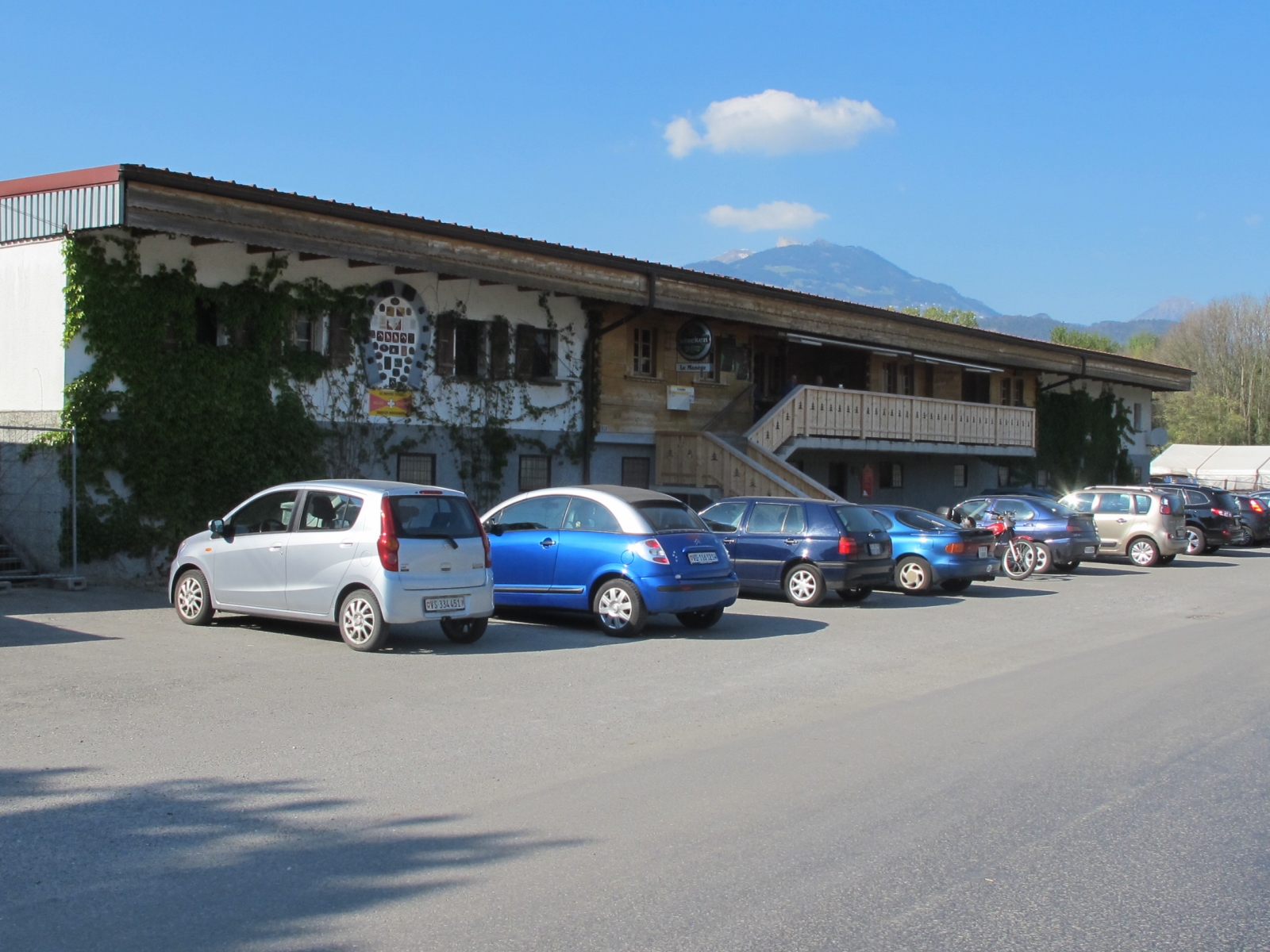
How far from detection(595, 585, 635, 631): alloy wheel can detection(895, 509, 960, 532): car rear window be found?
7.62 meters

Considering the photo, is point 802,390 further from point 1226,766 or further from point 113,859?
point 113,859

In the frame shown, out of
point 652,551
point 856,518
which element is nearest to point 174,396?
point 652,551

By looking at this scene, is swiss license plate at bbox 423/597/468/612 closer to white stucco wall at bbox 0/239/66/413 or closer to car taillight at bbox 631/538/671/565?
car taillight at bbox 631/538/671/565

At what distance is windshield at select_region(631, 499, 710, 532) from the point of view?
14.4m

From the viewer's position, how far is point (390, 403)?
22266 millimetres

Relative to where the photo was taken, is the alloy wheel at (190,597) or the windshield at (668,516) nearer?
the alloy wheel at (190,597)

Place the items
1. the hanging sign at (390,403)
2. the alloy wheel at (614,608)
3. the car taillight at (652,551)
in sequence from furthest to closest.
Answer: the hanging sign at (390,403) → the alloy wheel at (614,608) → the car taillight at (652,551)

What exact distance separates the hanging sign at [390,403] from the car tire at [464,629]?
9475 mm

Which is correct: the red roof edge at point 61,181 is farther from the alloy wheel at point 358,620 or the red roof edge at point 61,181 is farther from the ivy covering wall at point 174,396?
the alloy wheel at point 358,620

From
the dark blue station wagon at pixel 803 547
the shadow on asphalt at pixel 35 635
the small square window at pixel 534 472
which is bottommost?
the shadow on asphalt at pixel 35 635

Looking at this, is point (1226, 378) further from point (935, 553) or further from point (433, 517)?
point (433, 517)

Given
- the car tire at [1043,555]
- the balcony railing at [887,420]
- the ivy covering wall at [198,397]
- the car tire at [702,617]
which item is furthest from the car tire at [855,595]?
the balcony railing at [887,420]

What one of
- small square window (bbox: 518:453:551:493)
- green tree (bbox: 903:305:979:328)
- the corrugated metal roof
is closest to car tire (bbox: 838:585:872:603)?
small square window (bbox: 518:453:551:493)

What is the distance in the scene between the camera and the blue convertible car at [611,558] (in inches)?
552
